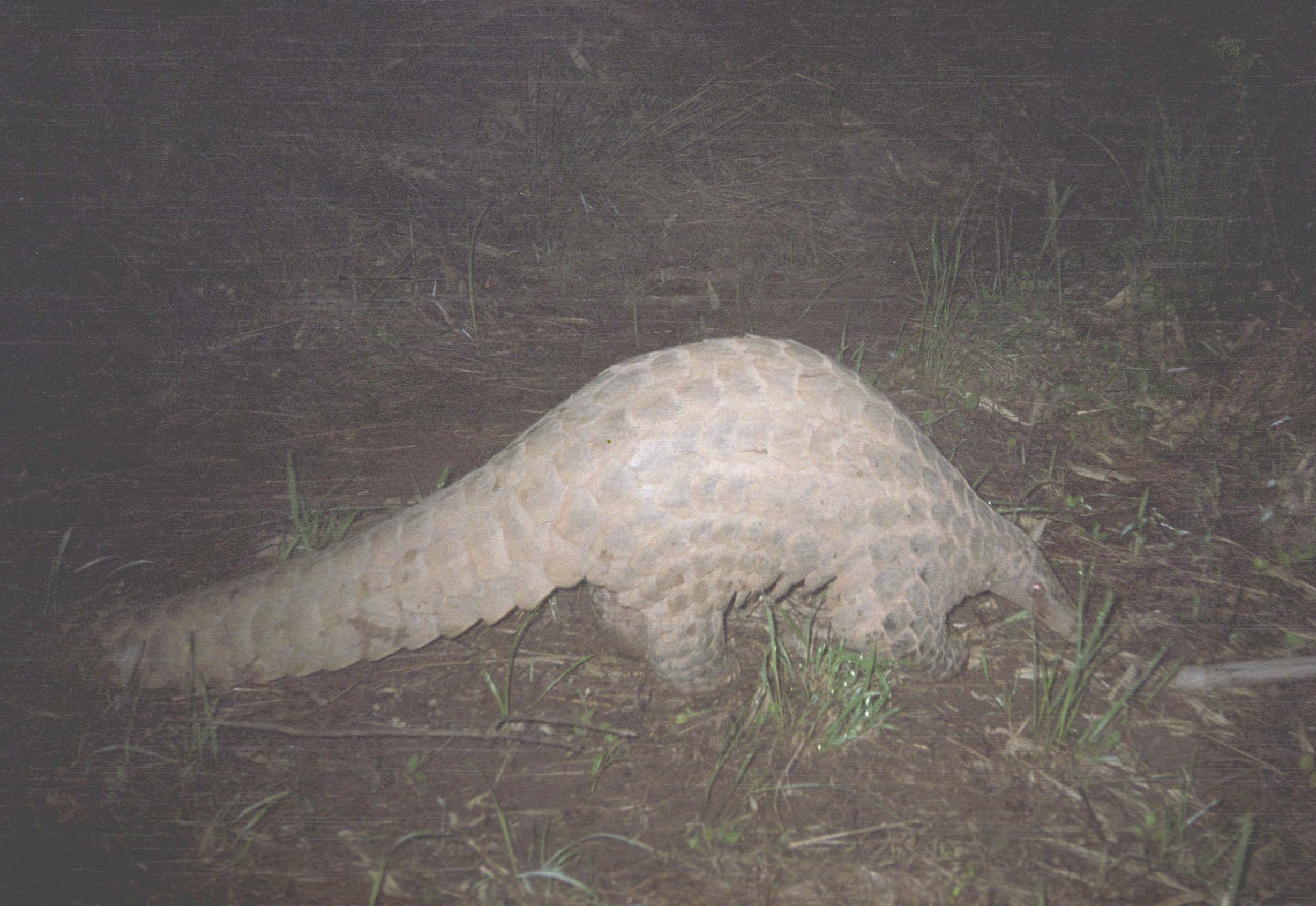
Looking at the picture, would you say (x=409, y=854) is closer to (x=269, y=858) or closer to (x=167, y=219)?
(x=269, y=858)

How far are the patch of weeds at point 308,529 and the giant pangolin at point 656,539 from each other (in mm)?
567

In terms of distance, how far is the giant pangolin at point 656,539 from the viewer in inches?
95.7

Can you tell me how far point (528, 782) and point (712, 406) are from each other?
3.98 feet

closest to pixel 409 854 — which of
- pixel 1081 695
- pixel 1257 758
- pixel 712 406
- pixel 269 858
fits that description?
pixel 269 858

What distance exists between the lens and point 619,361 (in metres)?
4.64

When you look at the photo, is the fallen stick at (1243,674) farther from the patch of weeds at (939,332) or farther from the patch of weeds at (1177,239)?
the patch of weeds at (1177,239)

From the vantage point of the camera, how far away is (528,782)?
241 cm

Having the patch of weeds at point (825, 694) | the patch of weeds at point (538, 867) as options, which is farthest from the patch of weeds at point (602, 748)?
the patch of weeds at point (825, 694)

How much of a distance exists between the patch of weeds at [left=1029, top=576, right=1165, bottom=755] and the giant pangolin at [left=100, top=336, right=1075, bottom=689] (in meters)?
0.38

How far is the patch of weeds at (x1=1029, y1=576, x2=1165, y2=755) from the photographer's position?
8.04ft

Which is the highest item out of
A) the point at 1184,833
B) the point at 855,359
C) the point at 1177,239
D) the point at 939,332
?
the point at 1177,239

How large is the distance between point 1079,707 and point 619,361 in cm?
287

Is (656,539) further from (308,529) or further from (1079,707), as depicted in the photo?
(308,529)

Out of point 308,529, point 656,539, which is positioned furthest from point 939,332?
point 308,529
